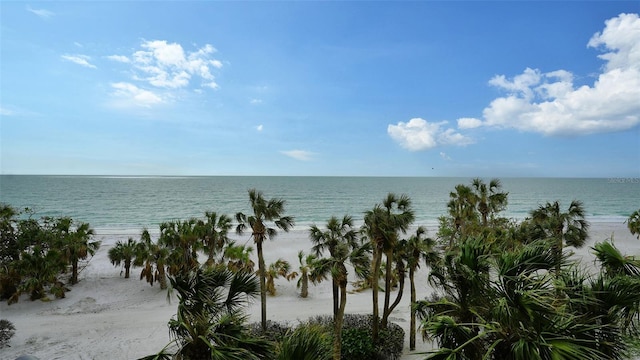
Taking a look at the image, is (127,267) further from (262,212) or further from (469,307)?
(469,307)

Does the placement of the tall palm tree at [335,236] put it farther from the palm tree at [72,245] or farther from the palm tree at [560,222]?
the palm tree at [72,245]

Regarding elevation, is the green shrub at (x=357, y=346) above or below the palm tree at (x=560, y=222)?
below

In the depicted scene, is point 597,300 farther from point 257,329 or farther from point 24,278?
point 24,278

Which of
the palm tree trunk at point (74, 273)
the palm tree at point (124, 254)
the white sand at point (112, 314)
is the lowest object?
the white sand at point (112, 314)

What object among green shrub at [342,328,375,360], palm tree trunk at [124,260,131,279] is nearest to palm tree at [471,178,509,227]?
green shrub at [342,328,375,360]

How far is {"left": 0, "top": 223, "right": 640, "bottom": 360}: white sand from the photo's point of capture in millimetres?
13195

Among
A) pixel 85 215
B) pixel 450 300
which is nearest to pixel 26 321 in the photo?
pixel 450 300

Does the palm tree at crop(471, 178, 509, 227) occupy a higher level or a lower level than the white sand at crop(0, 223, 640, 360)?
higher

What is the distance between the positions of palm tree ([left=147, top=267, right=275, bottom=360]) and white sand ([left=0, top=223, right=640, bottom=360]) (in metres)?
6.07

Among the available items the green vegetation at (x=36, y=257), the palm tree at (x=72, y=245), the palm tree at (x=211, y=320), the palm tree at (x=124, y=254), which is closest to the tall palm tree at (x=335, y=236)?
the palm tree at (x=211, y=320)

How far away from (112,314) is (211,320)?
13.7 m

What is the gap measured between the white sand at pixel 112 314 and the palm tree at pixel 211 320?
6066 millimetres

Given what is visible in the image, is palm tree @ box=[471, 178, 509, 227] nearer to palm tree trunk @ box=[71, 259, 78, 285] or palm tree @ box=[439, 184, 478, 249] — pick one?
palm tree @ box=[439, 184, 478, 249]

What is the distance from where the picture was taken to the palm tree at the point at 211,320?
6043mm
